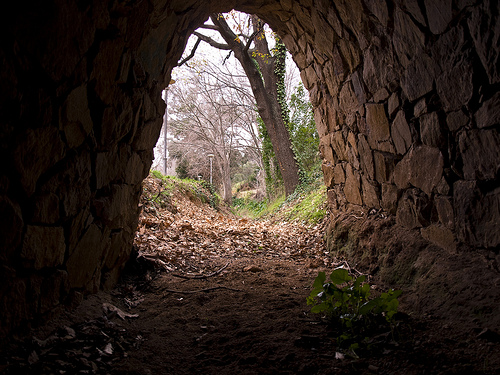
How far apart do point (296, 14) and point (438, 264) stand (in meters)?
3.20

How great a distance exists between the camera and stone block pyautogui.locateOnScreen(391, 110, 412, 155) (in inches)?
106

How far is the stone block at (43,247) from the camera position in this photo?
1.67 metres

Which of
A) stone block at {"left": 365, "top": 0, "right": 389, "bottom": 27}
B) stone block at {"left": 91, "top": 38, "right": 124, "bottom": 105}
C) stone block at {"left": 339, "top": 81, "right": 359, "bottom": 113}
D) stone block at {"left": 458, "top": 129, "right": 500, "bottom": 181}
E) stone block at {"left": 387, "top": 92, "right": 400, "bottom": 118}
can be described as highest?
stone block at {"left": 365, "top": 0, "right": 389, "bottom": 27}

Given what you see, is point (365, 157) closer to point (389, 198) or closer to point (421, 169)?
point (389, 198)

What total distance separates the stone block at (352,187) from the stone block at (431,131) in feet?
4.25

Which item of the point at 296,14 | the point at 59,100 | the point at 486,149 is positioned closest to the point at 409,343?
the point at 486,149

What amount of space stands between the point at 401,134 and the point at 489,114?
37.0 inches

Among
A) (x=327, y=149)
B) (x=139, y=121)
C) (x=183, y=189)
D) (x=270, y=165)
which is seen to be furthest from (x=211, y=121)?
(x=139, y=121)

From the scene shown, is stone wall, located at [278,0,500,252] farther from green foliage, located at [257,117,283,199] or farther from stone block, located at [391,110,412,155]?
green foliage, located at [257,117,283,199]

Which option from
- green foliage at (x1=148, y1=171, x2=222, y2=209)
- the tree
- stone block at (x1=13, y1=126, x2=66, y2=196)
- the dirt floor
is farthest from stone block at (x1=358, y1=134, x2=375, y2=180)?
the tree

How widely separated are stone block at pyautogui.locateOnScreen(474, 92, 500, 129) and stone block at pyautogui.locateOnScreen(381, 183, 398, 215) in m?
1.16

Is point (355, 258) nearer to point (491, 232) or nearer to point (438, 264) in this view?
point (438, 264)

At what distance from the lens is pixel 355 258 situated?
3.46m

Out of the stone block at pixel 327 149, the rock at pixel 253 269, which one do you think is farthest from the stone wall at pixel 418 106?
the rock at pixel 253 269
